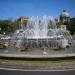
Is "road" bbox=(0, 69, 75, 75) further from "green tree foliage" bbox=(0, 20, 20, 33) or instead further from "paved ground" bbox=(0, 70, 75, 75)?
"green tree foliage" bbox=(0, 20, 20, 33)

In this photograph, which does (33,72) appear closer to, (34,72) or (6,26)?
(34,72)

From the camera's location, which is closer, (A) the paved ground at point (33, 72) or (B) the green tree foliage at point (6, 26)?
(A) the paved ground at point (33, 72)

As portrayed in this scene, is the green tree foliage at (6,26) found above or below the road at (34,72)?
above

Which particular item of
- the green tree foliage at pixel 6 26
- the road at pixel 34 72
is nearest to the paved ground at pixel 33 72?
the road at pixel 34 72

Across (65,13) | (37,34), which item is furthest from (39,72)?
(65,13)

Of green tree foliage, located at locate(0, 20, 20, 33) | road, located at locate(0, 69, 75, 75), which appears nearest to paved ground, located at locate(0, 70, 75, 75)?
road, located at locate(0, 69, 75, 75)

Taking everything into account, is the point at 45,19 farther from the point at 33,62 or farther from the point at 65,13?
the point at 65,13

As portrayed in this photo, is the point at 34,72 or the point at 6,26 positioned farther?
the point at 6,26

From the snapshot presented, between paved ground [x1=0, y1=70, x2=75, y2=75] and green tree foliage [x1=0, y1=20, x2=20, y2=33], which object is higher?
green tree foliage [x1=0, y1=20, x2=20, y2=33]

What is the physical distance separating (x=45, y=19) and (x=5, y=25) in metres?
65.9

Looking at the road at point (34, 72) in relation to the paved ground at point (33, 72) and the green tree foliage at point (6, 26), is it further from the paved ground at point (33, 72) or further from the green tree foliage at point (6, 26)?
the green tree foliage at point (6, 26)

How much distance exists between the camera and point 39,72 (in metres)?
11.2

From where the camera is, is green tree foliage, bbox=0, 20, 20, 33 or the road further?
green tree foliage, bbox=0, 20, 20, 33

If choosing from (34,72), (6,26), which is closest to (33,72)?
(34,72)
